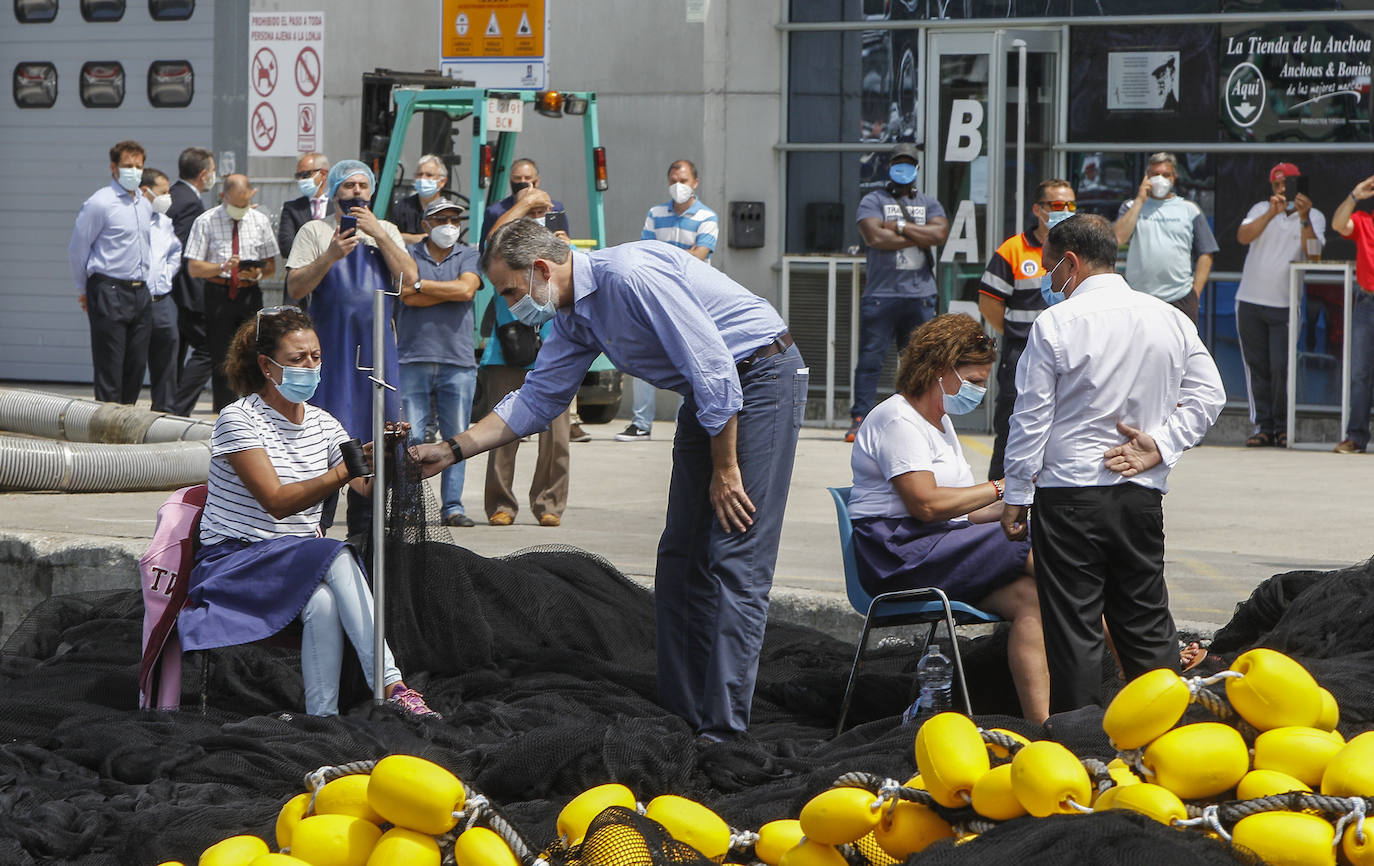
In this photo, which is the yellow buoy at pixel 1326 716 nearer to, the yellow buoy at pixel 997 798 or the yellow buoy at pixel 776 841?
the yellow buoy at pixel 997 798

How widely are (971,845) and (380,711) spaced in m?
2.94

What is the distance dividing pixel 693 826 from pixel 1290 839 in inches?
44.9

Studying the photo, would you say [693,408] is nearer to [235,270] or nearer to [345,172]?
[345,172]

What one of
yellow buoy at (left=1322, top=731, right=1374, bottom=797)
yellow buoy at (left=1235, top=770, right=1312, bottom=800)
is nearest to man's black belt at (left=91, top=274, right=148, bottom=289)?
yellow buoy at (left=1235, top=770, right=1312, bottom=800)

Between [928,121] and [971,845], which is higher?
[928,121]

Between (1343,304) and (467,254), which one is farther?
(1343,304)

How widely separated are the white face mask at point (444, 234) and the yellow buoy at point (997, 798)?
6429mm

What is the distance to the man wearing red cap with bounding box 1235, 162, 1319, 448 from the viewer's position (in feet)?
42.5

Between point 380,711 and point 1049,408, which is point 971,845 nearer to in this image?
point 1049,408

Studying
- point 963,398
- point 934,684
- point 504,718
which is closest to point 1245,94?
point 963,398

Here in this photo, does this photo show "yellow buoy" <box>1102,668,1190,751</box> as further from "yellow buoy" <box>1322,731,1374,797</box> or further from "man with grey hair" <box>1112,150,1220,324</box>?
"man with grey hair" <box>1112,150,1220,324</box>

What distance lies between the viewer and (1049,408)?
5.34 metres

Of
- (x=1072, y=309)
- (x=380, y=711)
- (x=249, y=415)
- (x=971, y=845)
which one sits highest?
(x=1072, y=309)

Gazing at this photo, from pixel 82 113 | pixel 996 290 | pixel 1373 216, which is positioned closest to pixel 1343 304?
pixel 1373 216
